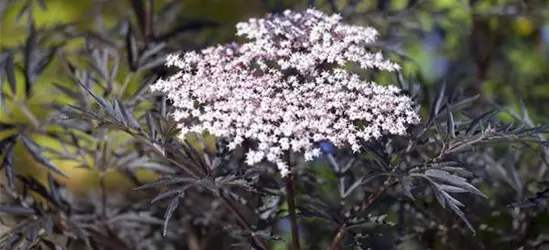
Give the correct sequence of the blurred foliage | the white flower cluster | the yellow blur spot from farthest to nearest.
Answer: the yellow blur spot → the blurred foliage → the white flower cluster

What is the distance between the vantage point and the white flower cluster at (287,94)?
29.4 inches

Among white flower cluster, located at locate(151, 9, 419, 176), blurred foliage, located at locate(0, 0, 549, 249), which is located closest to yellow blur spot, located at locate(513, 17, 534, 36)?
Answer: blurred foliage, located at locate(0, 0, 549, 249)

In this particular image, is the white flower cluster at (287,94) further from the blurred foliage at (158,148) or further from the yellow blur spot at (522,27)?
the yellow blur spot at (522,27)

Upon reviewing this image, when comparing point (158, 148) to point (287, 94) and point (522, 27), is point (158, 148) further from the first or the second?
point (522, 27)

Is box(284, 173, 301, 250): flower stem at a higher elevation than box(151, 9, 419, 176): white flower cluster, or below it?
below

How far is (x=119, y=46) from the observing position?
4.10ft

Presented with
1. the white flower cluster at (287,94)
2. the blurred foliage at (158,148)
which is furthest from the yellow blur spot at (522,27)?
the white flower cluster at (287,94)

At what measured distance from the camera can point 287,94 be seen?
0.77 m

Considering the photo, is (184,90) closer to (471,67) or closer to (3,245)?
(3,245)

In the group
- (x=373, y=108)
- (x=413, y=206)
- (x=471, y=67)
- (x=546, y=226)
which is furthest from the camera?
(x=471, y=67)

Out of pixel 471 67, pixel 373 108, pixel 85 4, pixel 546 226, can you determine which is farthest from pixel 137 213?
pixel 85 4

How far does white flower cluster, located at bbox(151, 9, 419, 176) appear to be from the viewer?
2.45 feet

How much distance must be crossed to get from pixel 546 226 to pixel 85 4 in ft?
4.63

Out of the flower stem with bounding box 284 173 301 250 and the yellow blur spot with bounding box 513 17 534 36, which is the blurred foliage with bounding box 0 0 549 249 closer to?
the flower stem with bounding box 284 173 301 250
